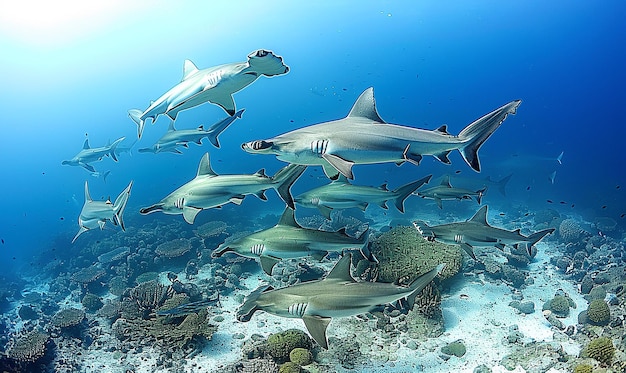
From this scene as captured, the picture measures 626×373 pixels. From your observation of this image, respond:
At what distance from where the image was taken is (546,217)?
2127 cm

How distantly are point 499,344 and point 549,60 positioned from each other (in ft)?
443

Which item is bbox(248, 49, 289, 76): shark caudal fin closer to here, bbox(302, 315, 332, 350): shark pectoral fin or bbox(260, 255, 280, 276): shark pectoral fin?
bbox(260, 255, 280, 276): shark pectoral fin

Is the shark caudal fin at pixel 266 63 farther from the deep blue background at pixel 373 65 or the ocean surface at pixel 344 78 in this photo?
the deep blue background at pixel 373 65

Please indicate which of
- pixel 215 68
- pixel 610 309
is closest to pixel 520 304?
pixel 610 309

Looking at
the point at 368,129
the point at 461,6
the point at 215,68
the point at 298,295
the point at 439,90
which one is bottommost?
the point at 439,90

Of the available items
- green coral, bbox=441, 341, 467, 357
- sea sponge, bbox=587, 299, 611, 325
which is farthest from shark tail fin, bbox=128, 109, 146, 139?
sea sponge, bbox=587, 299, 611, 325

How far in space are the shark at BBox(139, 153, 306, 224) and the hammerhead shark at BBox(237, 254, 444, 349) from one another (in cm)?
122

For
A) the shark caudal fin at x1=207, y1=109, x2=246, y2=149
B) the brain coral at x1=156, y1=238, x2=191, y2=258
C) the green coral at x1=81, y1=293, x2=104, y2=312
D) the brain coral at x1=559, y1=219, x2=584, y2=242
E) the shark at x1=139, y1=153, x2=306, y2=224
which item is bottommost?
the brain coral at x1=559, y1=219, x2=584, y2=242

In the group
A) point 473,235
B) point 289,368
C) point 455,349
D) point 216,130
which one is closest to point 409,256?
point 455,349

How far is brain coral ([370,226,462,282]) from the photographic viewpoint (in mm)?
9703

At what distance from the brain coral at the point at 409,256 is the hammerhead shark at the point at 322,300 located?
15.6 ft

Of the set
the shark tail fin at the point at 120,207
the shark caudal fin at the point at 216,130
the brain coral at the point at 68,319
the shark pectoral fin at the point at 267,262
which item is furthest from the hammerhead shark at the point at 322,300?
the brain coral at the point at 68,319

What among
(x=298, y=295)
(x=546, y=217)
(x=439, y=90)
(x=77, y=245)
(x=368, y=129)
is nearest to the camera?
(x=368, y=129)

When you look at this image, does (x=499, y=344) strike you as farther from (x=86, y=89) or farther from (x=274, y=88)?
(x=86, y=89)
